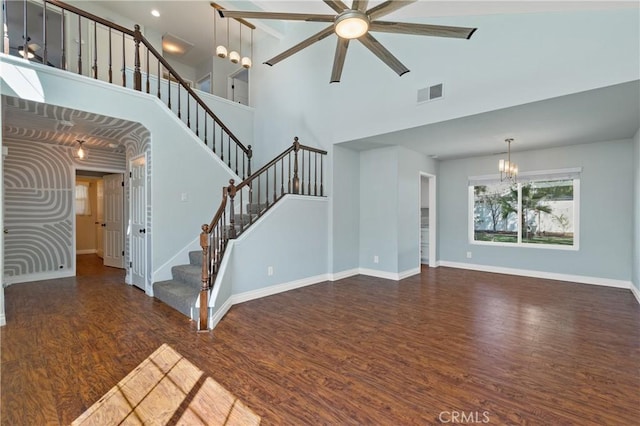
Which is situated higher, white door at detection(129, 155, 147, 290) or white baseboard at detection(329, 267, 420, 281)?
white door at detection(129, 155, 147, 290)

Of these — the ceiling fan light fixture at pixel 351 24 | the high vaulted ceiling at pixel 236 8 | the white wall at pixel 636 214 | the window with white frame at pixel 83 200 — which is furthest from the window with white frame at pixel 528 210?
the window with white frame at pixel 83 200

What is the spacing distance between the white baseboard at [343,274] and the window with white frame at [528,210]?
9.08ft

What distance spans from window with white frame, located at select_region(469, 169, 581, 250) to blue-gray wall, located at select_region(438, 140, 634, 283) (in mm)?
133

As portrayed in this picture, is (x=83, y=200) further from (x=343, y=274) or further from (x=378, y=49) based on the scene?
(x=378, y=49)

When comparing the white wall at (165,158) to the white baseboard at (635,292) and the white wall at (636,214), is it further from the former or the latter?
the white baseboard at (635,292)

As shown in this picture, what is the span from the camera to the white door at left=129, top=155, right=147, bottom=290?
15.1 ft

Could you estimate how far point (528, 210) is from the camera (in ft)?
19.8

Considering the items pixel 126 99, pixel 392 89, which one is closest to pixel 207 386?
pixel 126 99

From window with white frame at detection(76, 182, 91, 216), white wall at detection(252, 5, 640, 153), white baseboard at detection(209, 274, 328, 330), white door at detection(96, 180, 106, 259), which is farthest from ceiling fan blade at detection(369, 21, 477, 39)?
window with white frame at detection(76, 182, 91, 216)

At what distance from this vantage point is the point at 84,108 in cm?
362

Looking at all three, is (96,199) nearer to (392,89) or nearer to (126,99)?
(126,99)

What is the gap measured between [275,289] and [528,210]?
5.28m

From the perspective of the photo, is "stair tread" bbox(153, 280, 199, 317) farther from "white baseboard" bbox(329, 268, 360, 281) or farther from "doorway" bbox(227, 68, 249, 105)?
"doorway" bbox(227, 68, 249, 105)

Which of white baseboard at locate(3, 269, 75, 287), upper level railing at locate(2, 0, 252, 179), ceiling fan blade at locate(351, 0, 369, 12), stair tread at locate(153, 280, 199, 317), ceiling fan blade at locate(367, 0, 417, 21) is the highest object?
upper level railing at locate(2, 0, 252, 179)
